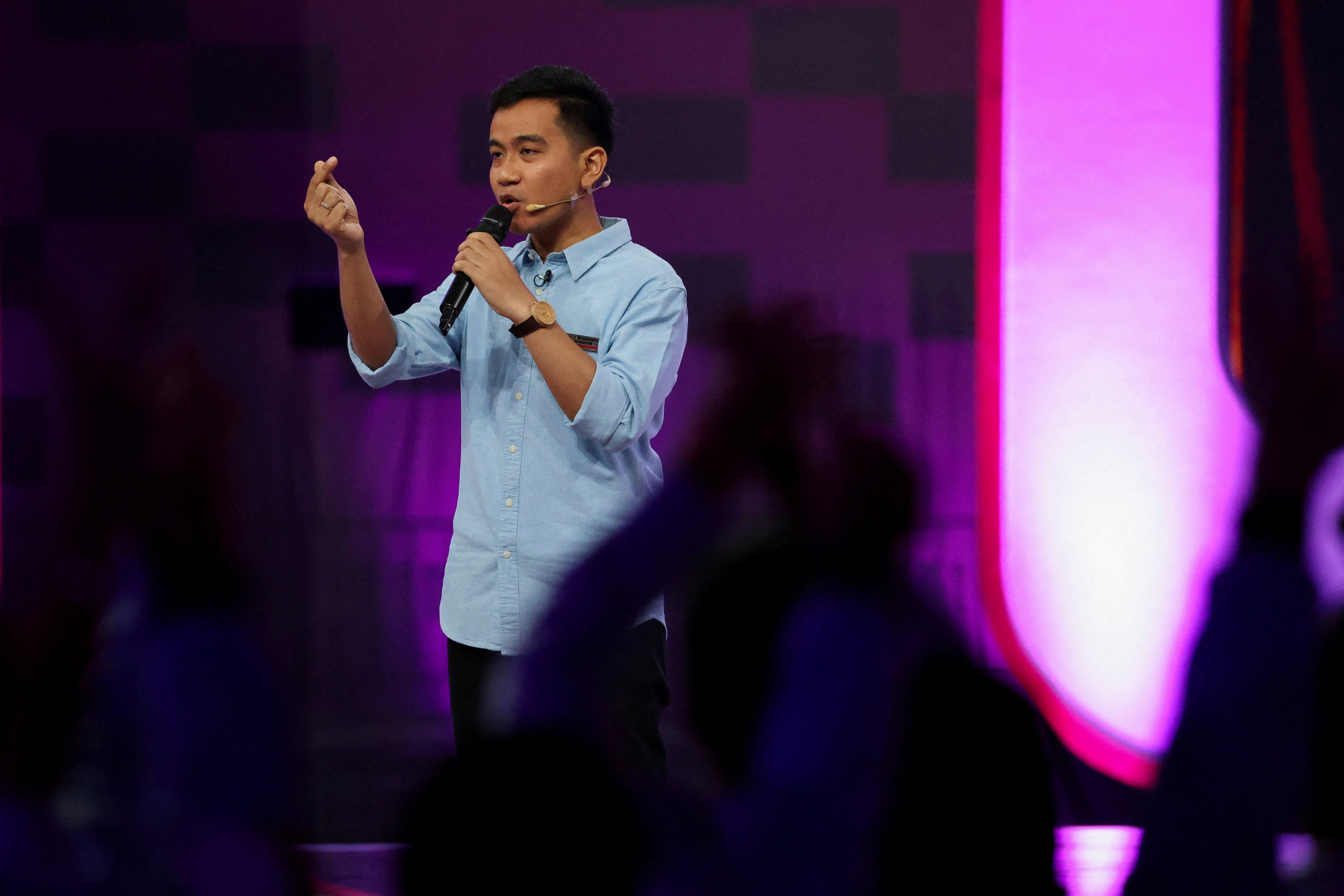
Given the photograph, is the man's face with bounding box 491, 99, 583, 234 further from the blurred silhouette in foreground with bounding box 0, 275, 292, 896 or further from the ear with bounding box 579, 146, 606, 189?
the blurred silhouette in foreground with bounding box 0, 275, 292, 896

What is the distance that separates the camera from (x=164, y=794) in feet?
1.71

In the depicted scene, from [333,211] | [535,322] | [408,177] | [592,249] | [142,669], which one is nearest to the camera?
[142,669]

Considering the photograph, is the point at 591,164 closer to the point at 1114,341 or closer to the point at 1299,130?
Result: the point at 1114,341

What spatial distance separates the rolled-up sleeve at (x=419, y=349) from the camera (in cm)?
160

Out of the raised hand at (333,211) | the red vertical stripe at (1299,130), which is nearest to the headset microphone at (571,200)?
the raised hand at (333,211)

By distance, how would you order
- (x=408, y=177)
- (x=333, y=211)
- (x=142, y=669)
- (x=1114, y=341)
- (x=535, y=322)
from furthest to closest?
(x=408, y=177) < (x=1114, y=341) < (x=333, y=211) < (x=535, y=322) < (x=142, y=669)

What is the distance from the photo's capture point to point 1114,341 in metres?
2.39

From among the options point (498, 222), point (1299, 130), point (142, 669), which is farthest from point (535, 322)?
point (1299, 130)

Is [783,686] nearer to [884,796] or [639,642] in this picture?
[884,796]

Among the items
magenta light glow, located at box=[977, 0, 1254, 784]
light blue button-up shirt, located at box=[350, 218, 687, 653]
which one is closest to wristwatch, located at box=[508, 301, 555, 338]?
light blue button-up shirt, located at box=[350, 218, 687, 653]

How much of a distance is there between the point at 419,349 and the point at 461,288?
4.8 inches

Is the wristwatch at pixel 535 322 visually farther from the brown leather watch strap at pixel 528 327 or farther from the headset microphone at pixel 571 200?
the headset microphone at pixel 571 200

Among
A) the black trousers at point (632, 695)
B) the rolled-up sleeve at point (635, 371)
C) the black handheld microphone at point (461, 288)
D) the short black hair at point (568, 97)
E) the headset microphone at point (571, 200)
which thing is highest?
the short black hair at point (568, 97)

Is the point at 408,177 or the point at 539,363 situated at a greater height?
the point at 408,177
